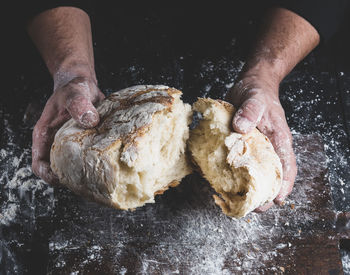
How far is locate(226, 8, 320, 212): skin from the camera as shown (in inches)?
84.5

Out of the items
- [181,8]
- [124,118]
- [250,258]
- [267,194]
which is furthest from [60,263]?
[181,8]

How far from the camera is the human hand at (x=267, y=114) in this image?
212 cm

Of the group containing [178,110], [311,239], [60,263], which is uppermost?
[178,110]

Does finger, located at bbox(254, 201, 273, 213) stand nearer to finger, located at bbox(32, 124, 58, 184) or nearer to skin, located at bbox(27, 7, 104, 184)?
skin, located at bbox(27, 7, 104, 184)

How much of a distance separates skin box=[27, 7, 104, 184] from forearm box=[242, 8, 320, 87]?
1.07 m

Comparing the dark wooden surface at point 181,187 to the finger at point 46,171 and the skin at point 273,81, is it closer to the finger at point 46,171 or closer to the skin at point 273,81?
the finger at point 46,171

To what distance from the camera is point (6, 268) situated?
2.39 meters

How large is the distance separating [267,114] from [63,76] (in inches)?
51.5

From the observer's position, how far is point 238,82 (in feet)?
8.07

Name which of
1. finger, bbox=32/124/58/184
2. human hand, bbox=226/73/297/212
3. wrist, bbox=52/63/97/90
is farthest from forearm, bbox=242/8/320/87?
finger, bbox=32/124/58/184

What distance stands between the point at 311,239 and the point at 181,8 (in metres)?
2.10

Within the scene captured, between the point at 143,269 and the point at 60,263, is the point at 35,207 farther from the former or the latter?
the point at 143,269

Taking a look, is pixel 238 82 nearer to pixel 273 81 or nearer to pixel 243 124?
pixel 273 81

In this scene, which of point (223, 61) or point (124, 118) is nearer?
point (124, 118)
